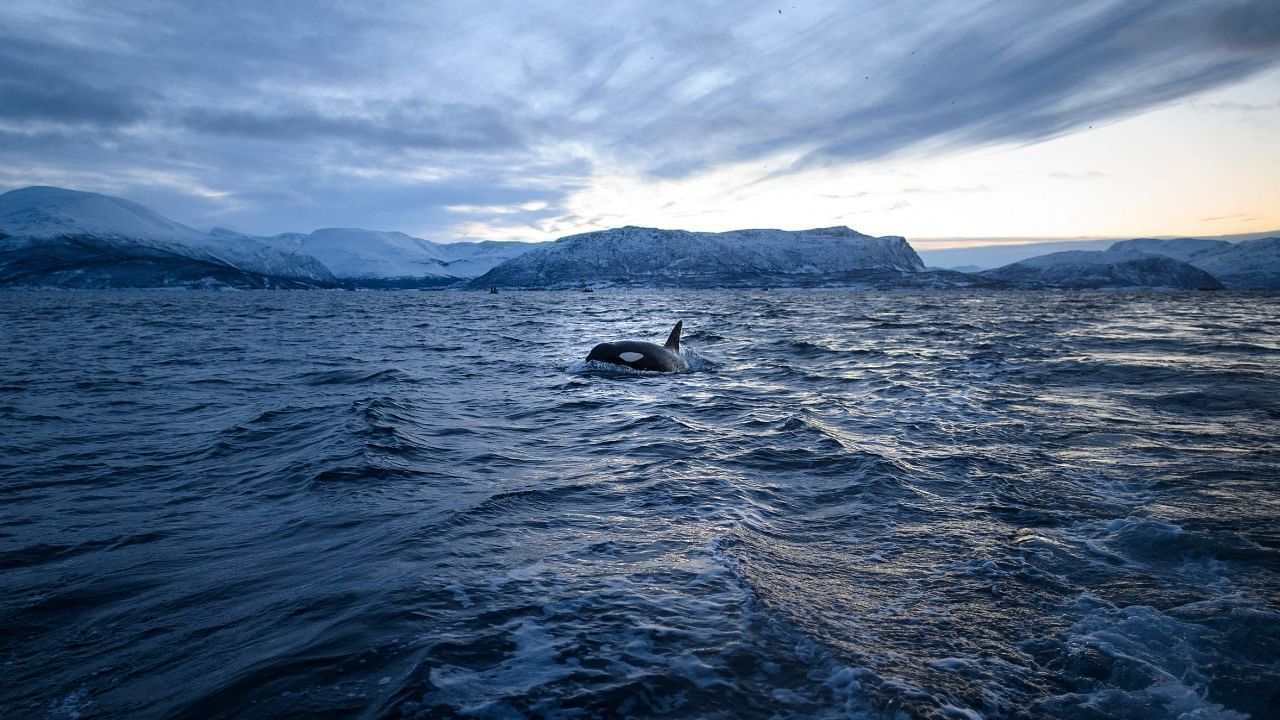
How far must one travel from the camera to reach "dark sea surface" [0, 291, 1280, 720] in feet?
11.5

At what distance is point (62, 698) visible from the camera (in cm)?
345

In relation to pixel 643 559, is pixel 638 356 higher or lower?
higher

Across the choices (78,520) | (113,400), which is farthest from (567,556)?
(113,400)

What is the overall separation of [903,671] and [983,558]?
2.24 meters

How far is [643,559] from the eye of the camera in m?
5.34

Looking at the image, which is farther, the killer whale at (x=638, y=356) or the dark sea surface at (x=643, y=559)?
the killer whale at (x=638, y=356)

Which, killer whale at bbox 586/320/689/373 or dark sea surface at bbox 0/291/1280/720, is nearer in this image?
dark sea surface at bbox 0/291/1280/720

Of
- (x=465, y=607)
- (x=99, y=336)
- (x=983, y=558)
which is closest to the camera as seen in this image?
(x=465, y=607)

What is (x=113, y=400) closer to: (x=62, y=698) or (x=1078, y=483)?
(x=62, y=698)

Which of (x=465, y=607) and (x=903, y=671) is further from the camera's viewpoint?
(x=465, y=607)

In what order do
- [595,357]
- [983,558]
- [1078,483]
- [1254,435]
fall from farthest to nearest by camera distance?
[595,357] < [1254,435] < [1078,483] < [983,558]

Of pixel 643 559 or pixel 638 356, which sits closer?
pixel 643 559

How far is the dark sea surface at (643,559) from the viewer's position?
3.51 meters

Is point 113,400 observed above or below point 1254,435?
above
